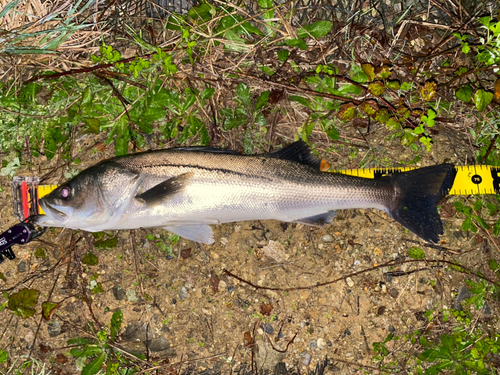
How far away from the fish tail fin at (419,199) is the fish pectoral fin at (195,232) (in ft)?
6.28

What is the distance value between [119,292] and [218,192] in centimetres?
177

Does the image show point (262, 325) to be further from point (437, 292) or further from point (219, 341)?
point (437, 292)

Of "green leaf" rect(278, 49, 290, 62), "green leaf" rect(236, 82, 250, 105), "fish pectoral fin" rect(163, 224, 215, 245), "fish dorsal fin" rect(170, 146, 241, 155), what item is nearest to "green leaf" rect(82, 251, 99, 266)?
"fish pectoral fin" rect(163, 224, 215, 245)

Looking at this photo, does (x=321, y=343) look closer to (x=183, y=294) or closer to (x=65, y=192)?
(x=183, y=294)

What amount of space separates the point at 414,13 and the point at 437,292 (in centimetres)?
327

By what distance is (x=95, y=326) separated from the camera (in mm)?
4051

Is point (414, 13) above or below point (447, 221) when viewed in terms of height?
above

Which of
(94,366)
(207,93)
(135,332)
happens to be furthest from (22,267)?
(207,93)

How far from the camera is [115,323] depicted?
3.99 meters

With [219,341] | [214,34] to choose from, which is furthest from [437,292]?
[214,34]

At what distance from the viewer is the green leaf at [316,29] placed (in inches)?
156

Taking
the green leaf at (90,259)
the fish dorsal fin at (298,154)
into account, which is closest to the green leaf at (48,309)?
the green leaf at (90,259)

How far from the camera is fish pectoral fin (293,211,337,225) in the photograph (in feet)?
12.3

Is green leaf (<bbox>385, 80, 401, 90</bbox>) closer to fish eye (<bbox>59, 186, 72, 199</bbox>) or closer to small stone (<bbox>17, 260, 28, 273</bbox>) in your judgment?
fish eye (<bbox>59, 186, 72, 199</bbox>)
